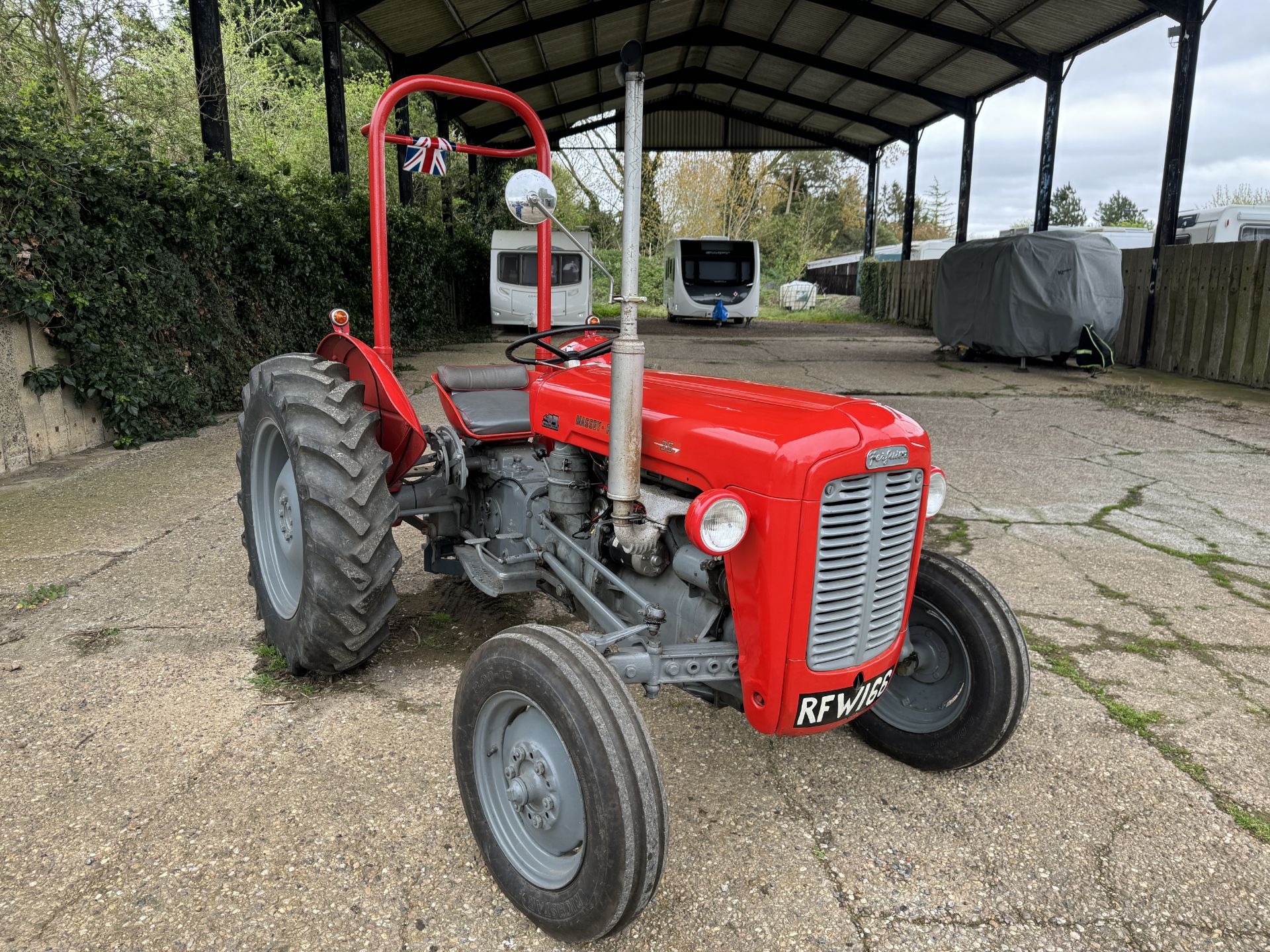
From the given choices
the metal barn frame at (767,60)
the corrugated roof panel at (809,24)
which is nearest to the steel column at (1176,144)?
the metal barn frame at (767,60)

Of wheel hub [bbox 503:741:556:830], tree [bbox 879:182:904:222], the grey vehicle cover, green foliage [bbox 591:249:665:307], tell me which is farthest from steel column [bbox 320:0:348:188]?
tree [bbox 879:182:904:222]

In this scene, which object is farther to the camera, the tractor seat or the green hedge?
the green hedge

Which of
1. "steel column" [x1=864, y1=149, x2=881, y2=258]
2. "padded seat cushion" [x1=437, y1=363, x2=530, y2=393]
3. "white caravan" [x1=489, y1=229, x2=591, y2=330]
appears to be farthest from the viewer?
"steel column" [x1=864, y1=149, x2=881, y2=258]

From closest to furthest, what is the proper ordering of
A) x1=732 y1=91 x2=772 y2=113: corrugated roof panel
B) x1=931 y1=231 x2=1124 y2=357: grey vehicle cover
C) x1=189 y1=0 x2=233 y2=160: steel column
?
1. x1=189 y1=0 x2=233 y2=160: steel column
2. x1=931 y1=231 x2=1124 y2=357: grey vehicle cover
3. x1=732 y1=91 x2=772 y2=113: corrugated roof panel

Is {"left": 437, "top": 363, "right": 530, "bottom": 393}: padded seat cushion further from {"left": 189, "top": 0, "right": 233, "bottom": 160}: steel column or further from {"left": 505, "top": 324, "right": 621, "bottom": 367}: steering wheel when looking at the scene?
{"left": 189, "top": 0, "right": 233, "bottom": 160}: steel column

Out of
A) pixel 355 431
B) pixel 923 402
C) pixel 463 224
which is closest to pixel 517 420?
pixel 355 431

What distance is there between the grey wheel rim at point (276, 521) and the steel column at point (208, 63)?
225 inches

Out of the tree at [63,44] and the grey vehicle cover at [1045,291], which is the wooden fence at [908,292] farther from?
the tree at [63,44]

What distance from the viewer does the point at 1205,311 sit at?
36.1ft

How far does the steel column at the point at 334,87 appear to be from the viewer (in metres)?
10.6

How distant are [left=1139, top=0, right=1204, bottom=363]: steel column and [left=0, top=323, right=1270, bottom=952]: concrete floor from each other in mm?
9249

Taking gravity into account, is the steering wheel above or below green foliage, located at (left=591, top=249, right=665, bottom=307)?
below

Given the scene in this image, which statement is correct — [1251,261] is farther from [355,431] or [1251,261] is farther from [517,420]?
[355,431]

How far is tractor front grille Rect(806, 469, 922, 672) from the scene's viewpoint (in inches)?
74.7
